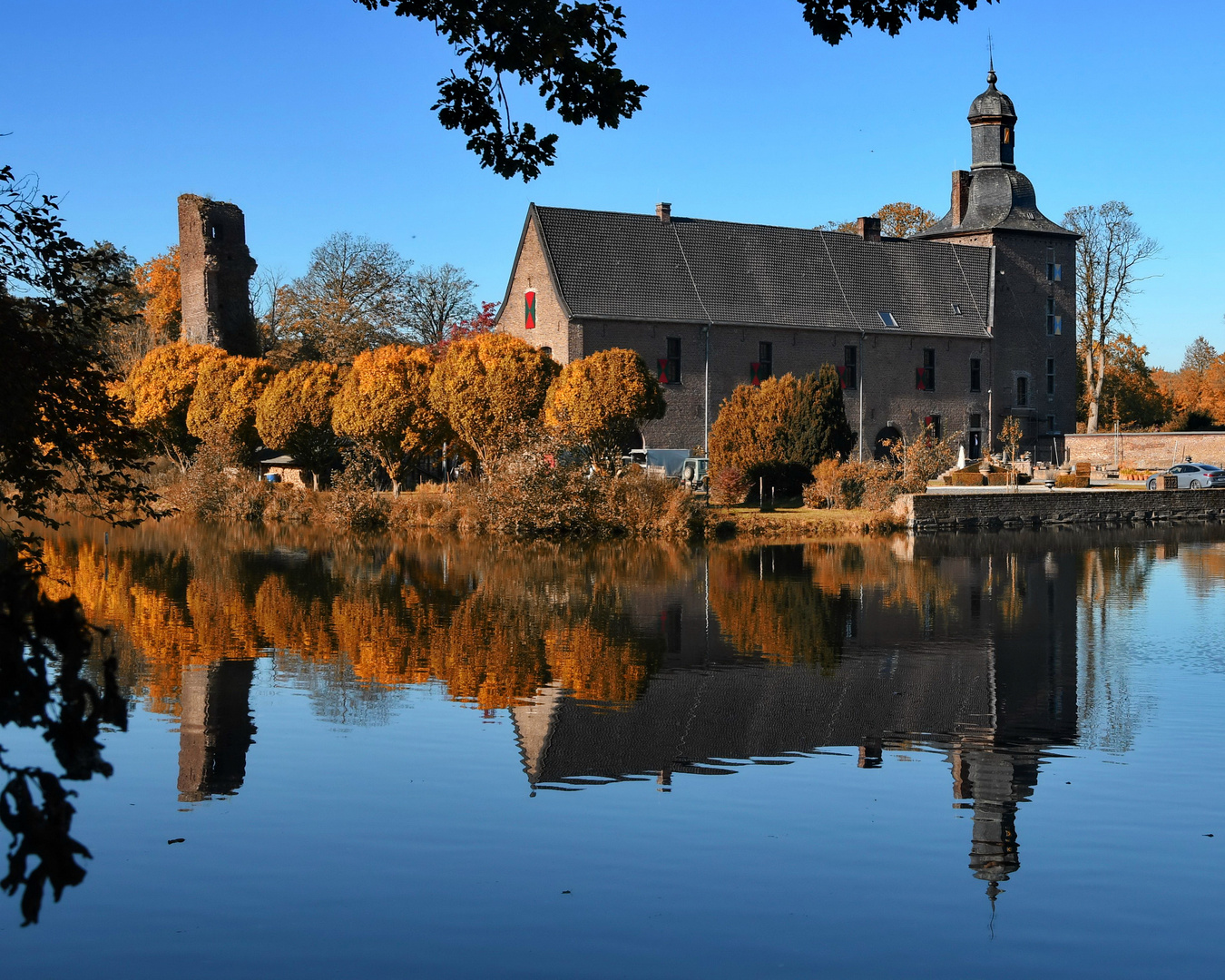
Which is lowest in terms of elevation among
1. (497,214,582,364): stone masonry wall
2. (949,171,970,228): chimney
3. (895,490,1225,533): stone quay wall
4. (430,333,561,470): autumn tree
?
(895,490,1225,533): stone quay wall

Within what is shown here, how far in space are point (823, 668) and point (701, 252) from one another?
34582 mm

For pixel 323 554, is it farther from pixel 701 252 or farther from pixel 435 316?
pixel 435 316

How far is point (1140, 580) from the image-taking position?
65.8 ft

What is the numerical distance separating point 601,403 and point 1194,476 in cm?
2003

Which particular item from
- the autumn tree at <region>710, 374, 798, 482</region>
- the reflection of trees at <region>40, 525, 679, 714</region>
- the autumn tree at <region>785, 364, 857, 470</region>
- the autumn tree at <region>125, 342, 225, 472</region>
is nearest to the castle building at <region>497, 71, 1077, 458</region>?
the autumn tree at <region>710, 374, 798, 482</region>

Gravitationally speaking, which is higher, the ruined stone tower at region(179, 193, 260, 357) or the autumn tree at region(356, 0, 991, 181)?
the ruined stone tower at region(179, 193, 260, 357)

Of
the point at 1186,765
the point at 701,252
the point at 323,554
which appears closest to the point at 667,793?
the point at 1186,765

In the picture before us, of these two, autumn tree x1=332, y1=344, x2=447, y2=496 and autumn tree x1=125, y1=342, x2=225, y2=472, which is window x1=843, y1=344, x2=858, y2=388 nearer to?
autumn tree x1=332, y1=344, x2=447, y2=496

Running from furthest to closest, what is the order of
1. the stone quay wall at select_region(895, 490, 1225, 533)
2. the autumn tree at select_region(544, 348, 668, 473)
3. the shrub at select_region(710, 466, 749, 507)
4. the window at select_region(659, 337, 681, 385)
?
the window at select_region(659, 337, 681, 385)
the shrub at select_region(710, 466, 749, 507)
the stone quay wall at select_region(895, 490, 1225, 533)
the autumn tree at select_region(544, 348, 668, 473)

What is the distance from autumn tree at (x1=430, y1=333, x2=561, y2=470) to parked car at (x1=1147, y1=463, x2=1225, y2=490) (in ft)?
61.3

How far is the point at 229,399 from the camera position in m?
38.1

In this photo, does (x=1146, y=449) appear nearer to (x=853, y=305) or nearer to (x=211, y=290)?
(x=853, y=305)

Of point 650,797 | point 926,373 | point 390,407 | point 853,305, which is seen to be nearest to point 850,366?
point 853,305

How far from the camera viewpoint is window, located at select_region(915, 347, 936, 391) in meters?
46.8
